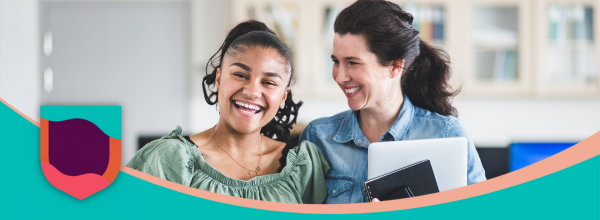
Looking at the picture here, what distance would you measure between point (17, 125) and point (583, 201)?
124 centimetres

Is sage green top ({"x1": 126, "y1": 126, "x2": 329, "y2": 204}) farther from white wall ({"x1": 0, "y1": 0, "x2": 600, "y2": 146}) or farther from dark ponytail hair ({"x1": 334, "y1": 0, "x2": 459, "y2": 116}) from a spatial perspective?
white wall ({"x1": 0, "y1": 0, "x2": 600, "y2": 146})

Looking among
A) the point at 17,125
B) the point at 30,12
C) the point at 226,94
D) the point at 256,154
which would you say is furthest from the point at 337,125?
the point at 30,12

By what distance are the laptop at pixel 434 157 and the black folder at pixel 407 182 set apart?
29 mm

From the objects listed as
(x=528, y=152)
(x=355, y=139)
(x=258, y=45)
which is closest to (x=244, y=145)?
(x=258, y=45)

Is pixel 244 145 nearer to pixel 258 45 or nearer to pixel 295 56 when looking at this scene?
pixel 258 45

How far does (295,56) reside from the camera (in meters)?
3.47

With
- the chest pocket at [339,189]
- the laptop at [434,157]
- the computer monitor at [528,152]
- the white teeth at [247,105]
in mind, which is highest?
the white teeth at [247,105]

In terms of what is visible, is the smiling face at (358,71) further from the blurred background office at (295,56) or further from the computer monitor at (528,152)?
the blurred background office at (295,56)

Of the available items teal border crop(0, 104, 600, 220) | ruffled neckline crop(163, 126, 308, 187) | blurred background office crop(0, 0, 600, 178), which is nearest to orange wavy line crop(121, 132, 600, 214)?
teal border crop(0, 104, 600, 220)

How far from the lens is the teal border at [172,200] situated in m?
0.95

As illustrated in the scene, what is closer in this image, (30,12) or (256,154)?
(256,154)

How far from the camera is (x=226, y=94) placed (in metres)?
1.20

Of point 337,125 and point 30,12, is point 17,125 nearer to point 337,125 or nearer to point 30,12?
point 337,125

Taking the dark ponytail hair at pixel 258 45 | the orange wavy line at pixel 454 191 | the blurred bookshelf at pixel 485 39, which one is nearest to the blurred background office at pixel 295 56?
the blurred bookshelf at pixel 485 39
